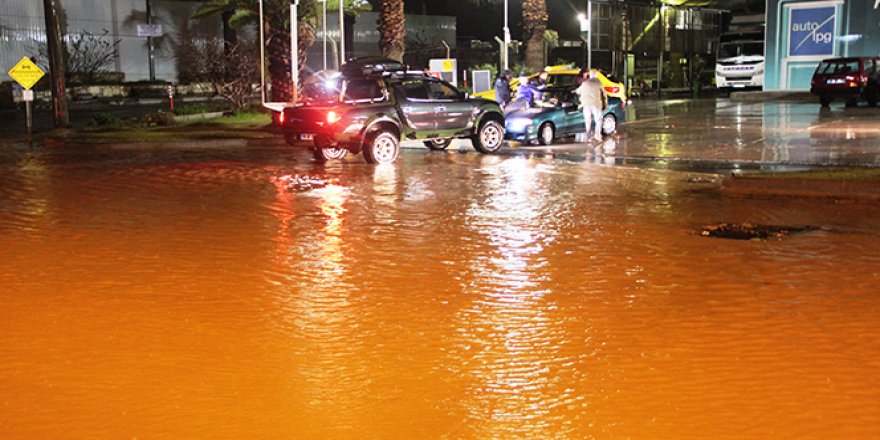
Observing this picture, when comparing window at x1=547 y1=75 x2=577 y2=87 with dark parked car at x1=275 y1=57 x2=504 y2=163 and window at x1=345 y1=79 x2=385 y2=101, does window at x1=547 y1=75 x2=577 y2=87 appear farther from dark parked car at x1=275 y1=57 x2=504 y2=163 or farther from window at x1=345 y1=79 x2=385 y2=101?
window at x1=345 y1=79 x2=385 y2=101

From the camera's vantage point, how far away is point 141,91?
50625mm

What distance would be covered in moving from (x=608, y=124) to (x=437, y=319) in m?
18.5

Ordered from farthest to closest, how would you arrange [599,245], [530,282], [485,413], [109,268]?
[599,245] < [109,268] < [530,282] < [485,413]

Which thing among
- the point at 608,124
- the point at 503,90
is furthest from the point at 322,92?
the point at 608,124

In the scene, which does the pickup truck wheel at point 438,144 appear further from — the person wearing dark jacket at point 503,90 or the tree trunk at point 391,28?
the tree trunk at point 391,28

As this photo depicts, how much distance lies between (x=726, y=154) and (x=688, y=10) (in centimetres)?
3557

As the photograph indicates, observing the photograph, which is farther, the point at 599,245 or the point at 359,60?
the point at 359,60

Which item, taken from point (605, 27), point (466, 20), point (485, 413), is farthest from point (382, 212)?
point (466, 20)

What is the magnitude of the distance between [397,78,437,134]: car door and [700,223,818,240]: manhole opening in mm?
9514

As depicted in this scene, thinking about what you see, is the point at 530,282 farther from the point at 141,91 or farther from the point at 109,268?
the point at 141,91

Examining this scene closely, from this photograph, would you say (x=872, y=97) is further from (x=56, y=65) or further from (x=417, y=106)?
(x=56, y=65)

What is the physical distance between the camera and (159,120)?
101ft

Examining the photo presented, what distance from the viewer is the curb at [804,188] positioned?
13508mm

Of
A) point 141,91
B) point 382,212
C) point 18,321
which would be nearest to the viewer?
point 18,321
